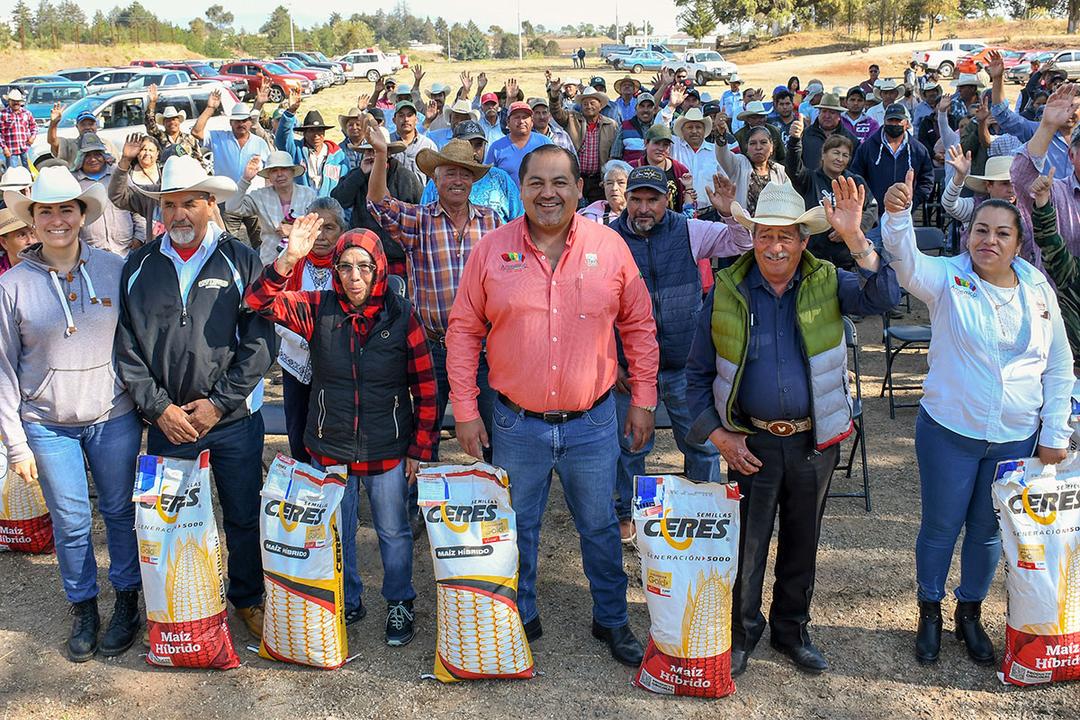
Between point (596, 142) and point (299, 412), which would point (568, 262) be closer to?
point (299, 412)

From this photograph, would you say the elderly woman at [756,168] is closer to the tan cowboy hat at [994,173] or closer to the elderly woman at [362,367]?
the tan cowboy hat at [994,173]

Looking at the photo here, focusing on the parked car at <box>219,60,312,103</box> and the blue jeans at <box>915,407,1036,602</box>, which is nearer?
the blue jeans at <box>915,407,1036,602</box>

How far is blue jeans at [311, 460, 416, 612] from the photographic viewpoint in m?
4.17

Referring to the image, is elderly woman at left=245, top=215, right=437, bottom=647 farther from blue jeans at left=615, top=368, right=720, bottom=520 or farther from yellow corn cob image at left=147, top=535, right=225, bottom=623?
blue jeans at left=615, top=368, right=720, bottom=520

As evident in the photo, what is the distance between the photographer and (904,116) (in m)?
9.05

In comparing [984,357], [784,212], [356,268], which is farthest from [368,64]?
[984,357]

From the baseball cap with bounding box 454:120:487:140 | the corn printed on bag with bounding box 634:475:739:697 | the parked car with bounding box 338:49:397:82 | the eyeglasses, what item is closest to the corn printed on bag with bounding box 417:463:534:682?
the corn printed on bag with bounding box 634:475:739:697

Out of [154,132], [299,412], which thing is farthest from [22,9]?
[299,412]

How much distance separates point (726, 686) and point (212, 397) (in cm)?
247

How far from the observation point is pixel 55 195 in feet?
13.1

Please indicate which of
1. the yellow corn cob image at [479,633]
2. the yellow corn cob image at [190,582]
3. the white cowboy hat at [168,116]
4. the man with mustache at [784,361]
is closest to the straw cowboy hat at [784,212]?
the man with mustache at [784,361]

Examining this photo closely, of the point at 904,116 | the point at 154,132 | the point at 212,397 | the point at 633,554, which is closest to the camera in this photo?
the point at 212,397

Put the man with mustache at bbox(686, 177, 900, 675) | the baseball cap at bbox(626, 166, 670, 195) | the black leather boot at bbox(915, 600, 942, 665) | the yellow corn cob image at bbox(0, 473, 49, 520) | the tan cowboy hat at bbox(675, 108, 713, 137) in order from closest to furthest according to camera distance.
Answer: the man with mustache at bbox(686, 177, 900, 675), the black leather boot at bbox(915, 600, 942, 665), the baseball cap at bbox(626, 166, 670, 195), the yellow corn cob image at bbox(0, 473, 49, 520), the tan cowboy hat at bbox(675, 108, 713, 137)

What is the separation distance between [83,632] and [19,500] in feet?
4.16
